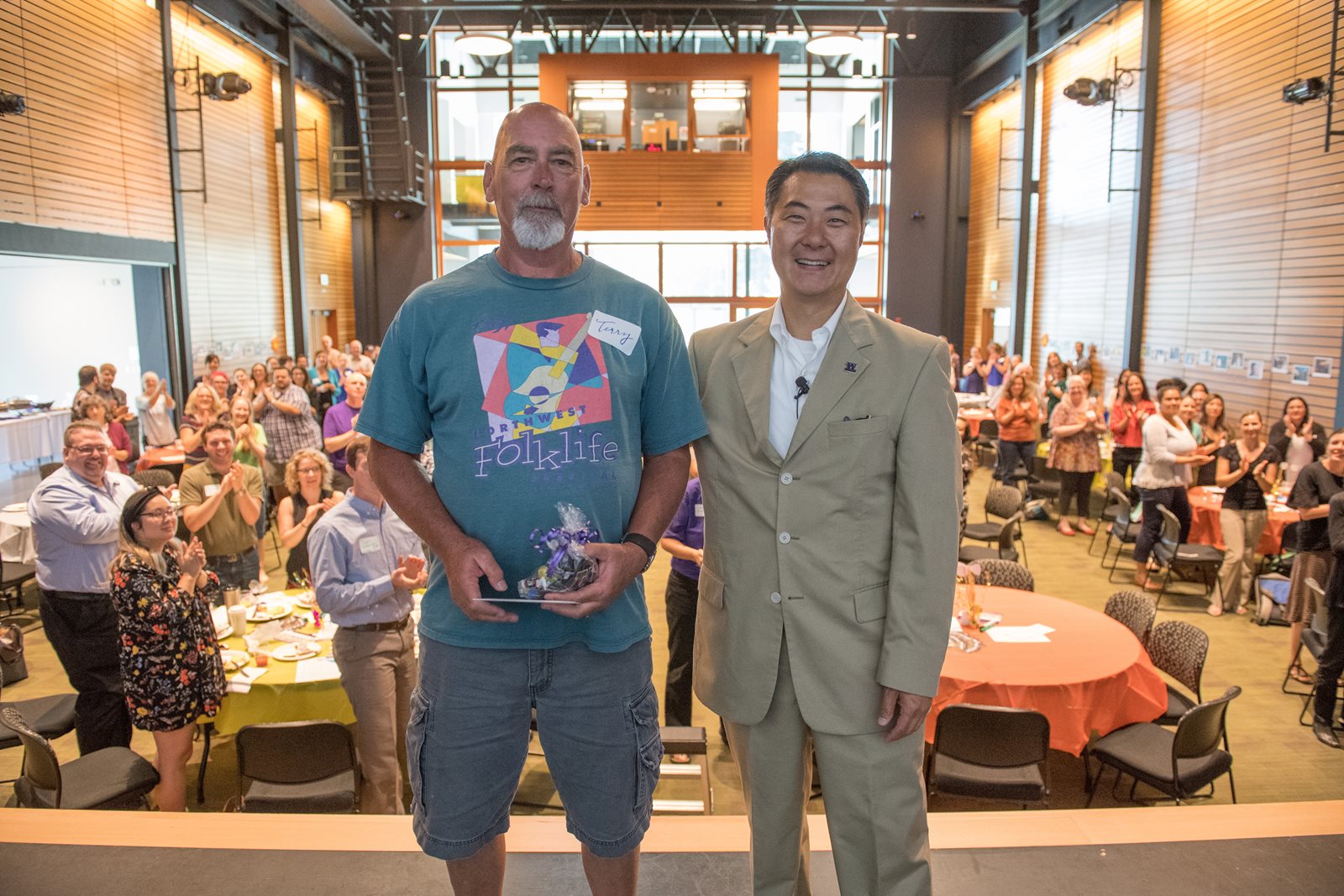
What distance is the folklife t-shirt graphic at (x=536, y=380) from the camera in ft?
5.85

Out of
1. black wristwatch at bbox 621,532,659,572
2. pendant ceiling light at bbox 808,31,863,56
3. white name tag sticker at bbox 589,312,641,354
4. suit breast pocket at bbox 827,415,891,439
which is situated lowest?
black wristwatch at bbox 621,532,659,572

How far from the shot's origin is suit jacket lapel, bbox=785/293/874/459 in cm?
196

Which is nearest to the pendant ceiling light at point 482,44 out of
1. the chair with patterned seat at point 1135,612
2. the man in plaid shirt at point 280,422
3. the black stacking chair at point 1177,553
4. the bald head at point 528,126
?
the man in plaid shirt at point 280,422

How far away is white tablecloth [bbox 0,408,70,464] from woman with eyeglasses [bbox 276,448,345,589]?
759cm

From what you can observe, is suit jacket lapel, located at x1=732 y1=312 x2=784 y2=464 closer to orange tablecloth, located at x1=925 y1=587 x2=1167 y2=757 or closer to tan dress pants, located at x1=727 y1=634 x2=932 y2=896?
tan dress pants, located at x1=727 y1=634 x2=932 y2=896

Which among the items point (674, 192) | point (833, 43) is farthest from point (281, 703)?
point (674, 192)

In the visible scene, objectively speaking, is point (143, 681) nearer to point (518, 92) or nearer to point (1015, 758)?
point (1015, 758)

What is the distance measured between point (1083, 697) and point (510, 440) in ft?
11.3

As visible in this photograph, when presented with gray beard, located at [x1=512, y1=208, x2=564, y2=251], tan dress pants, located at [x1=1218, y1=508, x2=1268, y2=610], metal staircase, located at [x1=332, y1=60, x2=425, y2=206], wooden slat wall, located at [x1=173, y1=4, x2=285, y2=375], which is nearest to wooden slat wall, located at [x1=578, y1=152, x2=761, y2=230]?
metal staircase, located at [x1=332, y1=60, x2=425, y2=206]

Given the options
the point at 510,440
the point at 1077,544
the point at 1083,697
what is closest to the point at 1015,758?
the point at 1083,697

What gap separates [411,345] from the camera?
1.80 metres

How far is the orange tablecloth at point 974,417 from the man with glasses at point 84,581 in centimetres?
1063

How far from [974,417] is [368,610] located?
34.8 ft

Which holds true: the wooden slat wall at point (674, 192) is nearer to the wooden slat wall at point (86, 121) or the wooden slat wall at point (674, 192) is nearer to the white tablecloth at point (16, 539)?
the wooden slat wall at point (86, 121)
